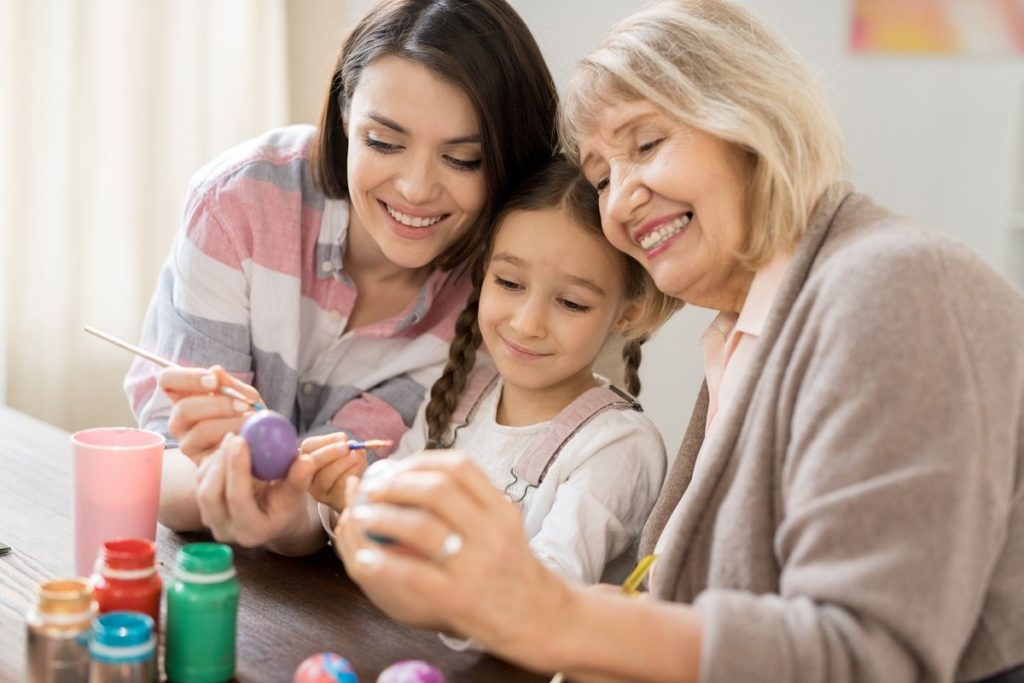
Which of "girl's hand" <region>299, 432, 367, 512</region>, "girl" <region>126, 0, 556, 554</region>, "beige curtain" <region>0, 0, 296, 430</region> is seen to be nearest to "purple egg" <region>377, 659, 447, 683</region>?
"girl's hand" <region>299, 432, 367, 512</region>

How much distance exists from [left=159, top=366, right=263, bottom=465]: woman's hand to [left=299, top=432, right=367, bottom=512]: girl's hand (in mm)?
A: 95

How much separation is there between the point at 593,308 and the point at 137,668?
2.85 feet

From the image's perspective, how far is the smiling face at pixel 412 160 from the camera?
1.63 meters

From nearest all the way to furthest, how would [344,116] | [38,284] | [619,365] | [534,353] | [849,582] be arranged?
[849,582] < [534,353] < [344,116] < [619,365] < [38,284]

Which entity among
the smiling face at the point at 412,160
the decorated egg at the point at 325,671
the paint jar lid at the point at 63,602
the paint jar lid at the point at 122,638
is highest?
the smiling face at the point at 412,160

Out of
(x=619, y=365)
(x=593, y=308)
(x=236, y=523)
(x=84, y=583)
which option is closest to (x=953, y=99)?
(x=619, y=365)

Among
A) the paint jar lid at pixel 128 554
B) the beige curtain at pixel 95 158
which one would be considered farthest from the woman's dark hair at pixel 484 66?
the beige curtain at pixel 95 158

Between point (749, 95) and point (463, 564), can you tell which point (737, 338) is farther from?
point (463, 564)

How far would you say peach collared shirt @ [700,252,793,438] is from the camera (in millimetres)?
1218

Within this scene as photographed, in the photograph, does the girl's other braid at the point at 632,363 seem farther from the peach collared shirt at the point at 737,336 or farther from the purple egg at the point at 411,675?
the purple egg at the point at 411,675

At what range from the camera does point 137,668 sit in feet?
3.14

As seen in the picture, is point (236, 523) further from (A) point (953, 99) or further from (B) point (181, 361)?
(A) point (953, 99)

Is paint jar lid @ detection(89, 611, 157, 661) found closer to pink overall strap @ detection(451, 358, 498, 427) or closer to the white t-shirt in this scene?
the white t-shirt

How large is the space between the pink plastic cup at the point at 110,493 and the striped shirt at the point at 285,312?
427 mm
